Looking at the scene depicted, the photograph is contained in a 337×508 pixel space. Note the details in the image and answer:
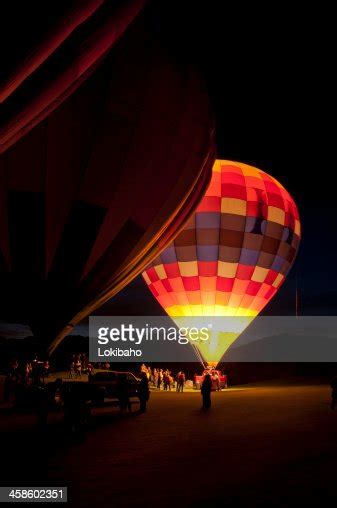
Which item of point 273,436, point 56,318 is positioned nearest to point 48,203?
point 56,318

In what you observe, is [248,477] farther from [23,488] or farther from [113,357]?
[113,357]

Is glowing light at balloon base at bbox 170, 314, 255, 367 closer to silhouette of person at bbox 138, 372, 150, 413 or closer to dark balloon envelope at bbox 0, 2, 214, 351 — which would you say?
silhouette of person at bbox 138, 372, 150, 413

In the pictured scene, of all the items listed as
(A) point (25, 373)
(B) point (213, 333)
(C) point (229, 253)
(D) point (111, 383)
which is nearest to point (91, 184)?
(A) point (25, 373)

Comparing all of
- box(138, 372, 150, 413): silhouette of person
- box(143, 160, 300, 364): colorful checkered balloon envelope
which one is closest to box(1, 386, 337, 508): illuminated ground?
box(138, 372, 150, 413): silhouette of person

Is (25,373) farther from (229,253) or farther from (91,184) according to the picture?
(229,253)

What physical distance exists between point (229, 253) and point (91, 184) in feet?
32.8

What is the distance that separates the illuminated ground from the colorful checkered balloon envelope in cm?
884

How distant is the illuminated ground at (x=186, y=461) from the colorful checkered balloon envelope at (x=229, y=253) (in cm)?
884

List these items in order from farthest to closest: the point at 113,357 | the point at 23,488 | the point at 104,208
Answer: the point at 113,357 → the point at 104,208 → the point at 23,488

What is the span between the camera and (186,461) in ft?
22.3

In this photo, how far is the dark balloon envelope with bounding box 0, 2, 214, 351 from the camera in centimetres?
962

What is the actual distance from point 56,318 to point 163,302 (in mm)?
11839

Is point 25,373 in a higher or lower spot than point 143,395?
higher

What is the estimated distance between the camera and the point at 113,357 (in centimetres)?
4019
